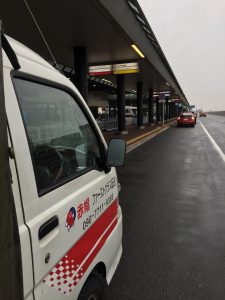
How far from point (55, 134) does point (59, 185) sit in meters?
0.40

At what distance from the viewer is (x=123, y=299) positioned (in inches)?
129

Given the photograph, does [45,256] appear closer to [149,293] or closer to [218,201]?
[149,293]

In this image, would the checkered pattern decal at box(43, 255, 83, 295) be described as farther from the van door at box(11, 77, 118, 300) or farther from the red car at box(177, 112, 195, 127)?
the red car at box(177, 112, 195, 127)

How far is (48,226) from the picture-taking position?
180cm

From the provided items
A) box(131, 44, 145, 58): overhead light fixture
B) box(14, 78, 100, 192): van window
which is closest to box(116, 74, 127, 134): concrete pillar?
box(131, 44, 145, 58): overhead light fixture

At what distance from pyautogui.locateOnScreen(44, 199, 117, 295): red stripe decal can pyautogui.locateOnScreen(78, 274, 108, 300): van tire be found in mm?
153

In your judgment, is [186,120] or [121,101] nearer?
[121,101]

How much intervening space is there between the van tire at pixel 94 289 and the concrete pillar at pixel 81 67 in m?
12.4

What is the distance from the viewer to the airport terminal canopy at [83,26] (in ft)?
30.0

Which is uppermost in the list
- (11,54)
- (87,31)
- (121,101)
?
(87,31)

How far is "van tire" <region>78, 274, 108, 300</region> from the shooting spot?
226 centimetres

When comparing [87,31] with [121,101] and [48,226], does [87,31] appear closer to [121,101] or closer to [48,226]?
[48,226]

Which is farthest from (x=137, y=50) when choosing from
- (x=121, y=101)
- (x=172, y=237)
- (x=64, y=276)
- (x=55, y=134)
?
(x=64, y=276)

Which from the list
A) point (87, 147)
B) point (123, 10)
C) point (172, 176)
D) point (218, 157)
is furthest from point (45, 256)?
point (218, 157)
